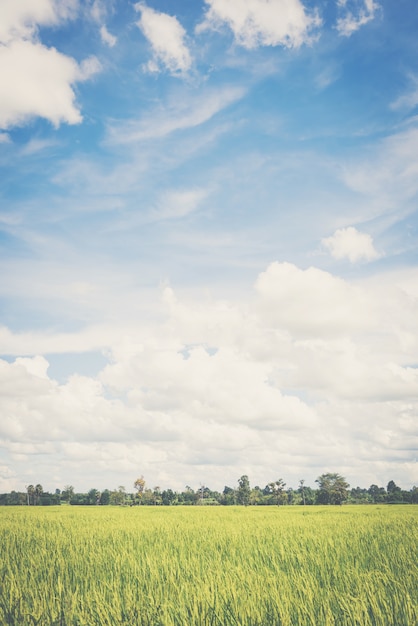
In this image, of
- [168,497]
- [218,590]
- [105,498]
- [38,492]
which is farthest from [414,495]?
[218,590]

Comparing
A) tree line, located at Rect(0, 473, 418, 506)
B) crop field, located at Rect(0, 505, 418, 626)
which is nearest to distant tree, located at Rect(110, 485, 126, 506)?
tree line, located at Rect(0, 473, 418, 506)

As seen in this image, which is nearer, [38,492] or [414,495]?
[414,495]

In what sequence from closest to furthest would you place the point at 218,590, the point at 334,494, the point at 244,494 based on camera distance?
the point at 218,590
the point at 334,494
the point at 244,494

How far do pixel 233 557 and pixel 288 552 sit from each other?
3.02 feet

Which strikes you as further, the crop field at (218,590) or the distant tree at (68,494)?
the distant tree at (68,494)

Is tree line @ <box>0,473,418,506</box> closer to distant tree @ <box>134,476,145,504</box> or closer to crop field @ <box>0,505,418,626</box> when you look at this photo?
distant tree @ <box>134,476,145,504</box>

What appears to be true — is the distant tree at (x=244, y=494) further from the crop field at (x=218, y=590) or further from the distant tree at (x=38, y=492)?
the crop field at (x=218, y=590)

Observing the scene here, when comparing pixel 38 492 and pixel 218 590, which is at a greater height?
pixel 218 590

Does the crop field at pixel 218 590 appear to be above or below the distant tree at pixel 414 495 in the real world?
above

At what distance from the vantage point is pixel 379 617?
323 cm

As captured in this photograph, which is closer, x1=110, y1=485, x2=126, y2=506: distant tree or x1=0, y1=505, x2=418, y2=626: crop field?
x1=0, y1=505, x2=418, y2=626: crop field

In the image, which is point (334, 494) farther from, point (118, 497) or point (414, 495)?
point (118, 497)

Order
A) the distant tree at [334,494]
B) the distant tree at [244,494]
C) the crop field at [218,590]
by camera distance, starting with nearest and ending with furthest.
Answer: the crop field at [218,590] < the distant tree at [334,494] < the distant tree at [244,494]

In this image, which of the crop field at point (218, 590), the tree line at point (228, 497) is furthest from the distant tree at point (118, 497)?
the crop field at point (218, 590)
